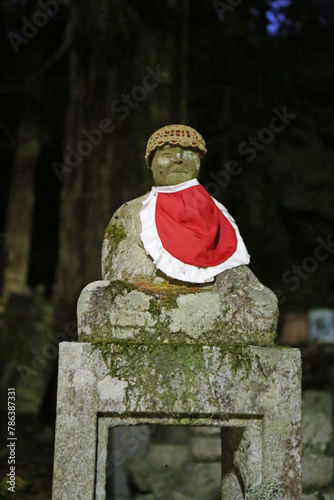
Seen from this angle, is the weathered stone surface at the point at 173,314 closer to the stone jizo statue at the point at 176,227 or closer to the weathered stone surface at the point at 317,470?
the stone jizo statue at the point at 176,227

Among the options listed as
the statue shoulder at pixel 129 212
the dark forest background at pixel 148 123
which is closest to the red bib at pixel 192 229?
the statue shoulder at pixel 129 212

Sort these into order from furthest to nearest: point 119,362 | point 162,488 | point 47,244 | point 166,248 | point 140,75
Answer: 1. point 47,244
2. point 140,75
3. point 162,488
4. point 166,248
5. point 119,362

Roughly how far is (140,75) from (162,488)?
409 centimetres

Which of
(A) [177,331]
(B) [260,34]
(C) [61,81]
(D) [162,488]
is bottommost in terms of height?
(D) [162,488]

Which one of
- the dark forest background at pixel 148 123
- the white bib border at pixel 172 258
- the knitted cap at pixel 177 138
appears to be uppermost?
the dark forest background at pixel 148 123

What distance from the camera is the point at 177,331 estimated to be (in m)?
2.46

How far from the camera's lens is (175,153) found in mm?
Answer: 2842

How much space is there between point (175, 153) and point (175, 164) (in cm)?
6

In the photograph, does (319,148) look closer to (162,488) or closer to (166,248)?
(162,488)

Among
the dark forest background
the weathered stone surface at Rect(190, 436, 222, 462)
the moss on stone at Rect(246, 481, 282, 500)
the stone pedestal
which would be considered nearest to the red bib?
the stone pedestal

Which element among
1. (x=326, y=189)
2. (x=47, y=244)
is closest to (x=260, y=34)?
(x=326, y=189)

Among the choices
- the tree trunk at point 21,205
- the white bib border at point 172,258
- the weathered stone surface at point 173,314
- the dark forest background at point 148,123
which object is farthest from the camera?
the tree trunk at point 21,205

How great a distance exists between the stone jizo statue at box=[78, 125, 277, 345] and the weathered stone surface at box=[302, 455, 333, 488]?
2.25 metres

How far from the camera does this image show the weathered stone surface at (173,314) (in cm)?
243
